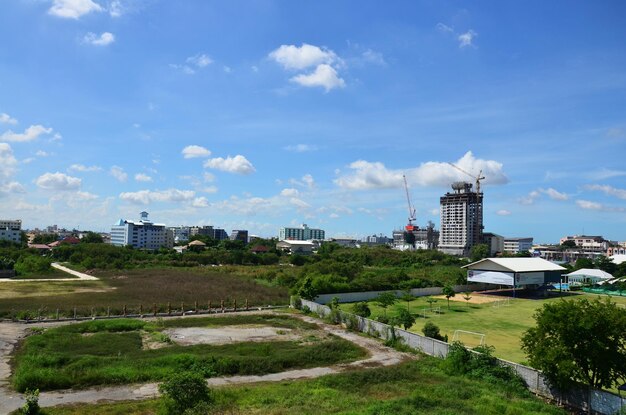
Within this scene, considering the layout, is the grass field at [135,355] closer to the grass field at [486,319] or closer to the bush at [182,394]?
the bush at [182,394]

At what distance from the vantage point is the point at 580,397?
17031 millimetres

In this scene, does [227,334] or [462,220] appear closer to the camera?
[227,334]

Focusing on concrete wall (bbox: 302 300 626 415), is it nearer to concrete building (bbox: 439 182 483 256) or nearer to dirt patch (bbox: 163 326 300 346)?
dirt patch (bbox: 163 326 300 346)

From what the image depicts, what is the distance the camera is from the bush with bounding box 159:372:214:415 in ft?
45.3

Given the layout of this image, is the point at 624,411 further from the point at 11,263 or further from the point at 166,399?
the point at 11,263

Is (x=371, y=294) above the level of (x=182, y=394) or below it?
below

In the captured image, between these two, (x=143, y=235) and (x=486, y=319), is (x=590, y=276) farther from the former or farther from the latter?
(x=143, y=235)

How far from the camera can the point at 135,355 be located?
2234 cm

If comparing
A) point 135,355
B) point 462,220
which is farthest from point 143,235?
point 135,355

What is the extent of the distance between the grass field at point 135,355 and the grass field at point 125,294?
788 cm

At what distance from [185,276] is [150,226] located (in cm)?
11418

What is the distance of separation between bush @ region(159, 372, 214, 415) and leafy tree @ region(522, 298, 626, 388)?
12587mm

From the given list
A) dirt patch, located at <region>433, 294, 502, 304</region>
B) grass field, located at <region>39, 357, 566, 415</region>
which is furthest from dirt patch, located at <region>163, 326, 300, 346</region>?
dirt patch, located at <region>433, 294, 502, 304</region>

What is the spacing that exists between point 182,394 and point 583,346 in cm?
1416
